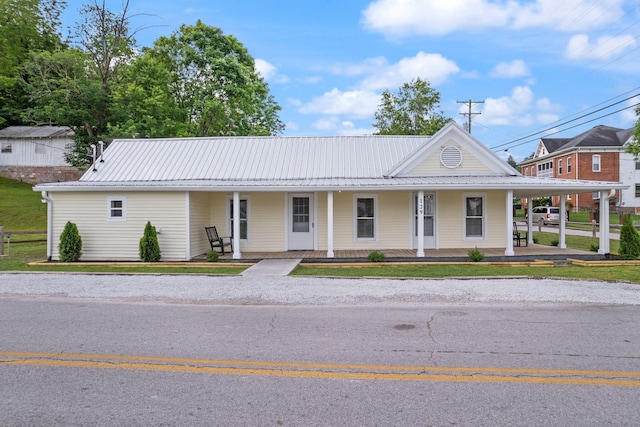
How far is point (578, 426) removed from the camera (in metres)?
3.30

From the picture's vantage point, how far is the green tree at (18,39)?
37.7 metres

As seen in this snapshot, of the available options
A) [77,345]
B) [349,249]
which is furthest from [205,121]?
[77,345]

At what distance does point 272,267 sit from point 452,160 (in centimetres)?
791

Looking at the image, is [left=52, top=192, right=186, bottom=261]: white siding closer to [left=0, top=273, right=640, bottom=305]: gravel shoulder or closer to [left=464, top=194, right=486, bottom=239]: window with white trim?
[left=0, top=273, right=640, bottom=305]: gravel shoulder

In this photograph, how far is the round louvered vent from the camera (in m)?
15.9

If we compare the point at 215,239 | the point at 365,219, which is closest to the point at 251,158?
the point at 215,239

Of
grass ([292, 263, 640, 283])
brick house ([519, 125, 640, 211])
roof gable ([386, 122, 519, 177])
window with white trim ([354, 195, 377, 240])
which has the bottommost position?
grass ([292, 263, 640, 283])

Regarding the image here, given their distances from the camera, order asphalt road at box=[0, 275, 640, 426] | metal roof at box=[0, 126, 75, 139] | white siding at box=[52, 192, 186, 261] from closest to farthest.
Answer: asphalt road at box=[0, 275, 640, 426], white siding at box=[52, 192, 186, 261], metal roof at box=[0, 126, 75, 139]

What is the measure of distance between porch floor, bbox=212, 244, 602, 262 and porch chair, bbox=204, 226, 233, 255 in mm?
396

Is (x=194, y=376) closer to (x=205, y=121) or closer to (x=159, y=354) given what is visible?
(x=159, y=354)

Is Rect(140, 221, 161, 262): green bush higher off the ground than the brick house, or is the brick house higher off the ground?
the brick house

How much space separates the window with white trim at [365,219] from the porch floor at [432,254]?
690mm

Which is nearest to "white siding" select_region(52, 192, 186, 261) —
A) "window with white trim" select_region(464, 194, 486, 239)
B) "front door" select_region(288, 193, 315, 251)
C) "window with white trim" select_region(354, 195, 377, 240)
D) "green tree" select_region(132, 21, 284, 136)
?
"front door" select_region(288, 193, 315, 251)

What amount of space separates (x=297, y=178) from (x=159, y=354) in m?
11.8
